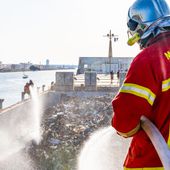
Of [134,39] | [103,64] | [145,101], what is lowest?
[103,64]

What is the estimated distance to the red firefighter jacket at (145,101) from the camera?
94.0 inches

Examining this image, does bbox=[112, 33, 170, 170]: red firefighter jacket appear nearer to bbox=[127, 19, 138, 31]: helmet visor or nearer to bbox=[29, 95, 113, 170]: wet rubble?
bbox=[127, 19, 138, 31]: helmet visor

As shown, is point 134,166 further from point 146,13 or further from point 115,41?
point 115,41

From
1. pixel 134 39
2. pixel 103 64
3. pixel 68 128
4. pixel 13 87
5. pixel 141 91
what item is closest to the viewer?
pixel 141 91

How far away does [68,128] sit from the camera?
61.4 feet

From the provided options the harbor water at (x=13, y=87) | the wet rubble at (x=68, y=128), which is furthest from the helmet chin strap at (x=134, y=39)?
the harbor water at (x=13, y=87)

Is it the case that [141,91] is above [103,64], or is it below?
above

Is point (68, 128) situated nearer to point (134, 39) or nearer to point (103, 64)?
point (134, 39)

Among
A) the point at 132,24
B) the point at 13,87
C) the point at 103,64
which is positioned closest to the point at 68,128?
the point at 132,24

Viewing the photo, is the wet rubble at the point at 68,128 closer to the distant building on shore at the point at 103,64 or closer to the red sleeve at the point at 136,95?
the red sleeve at the point at 136,95

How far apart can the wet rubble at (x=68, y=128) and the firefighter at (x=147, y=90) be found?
8632 millimetres

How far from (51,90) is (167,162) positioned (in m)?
24.9

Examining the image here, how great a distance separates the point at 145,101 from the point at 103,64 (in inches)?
2203

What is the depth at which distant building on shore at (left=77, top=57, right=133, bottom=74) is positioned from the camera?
5656cm
